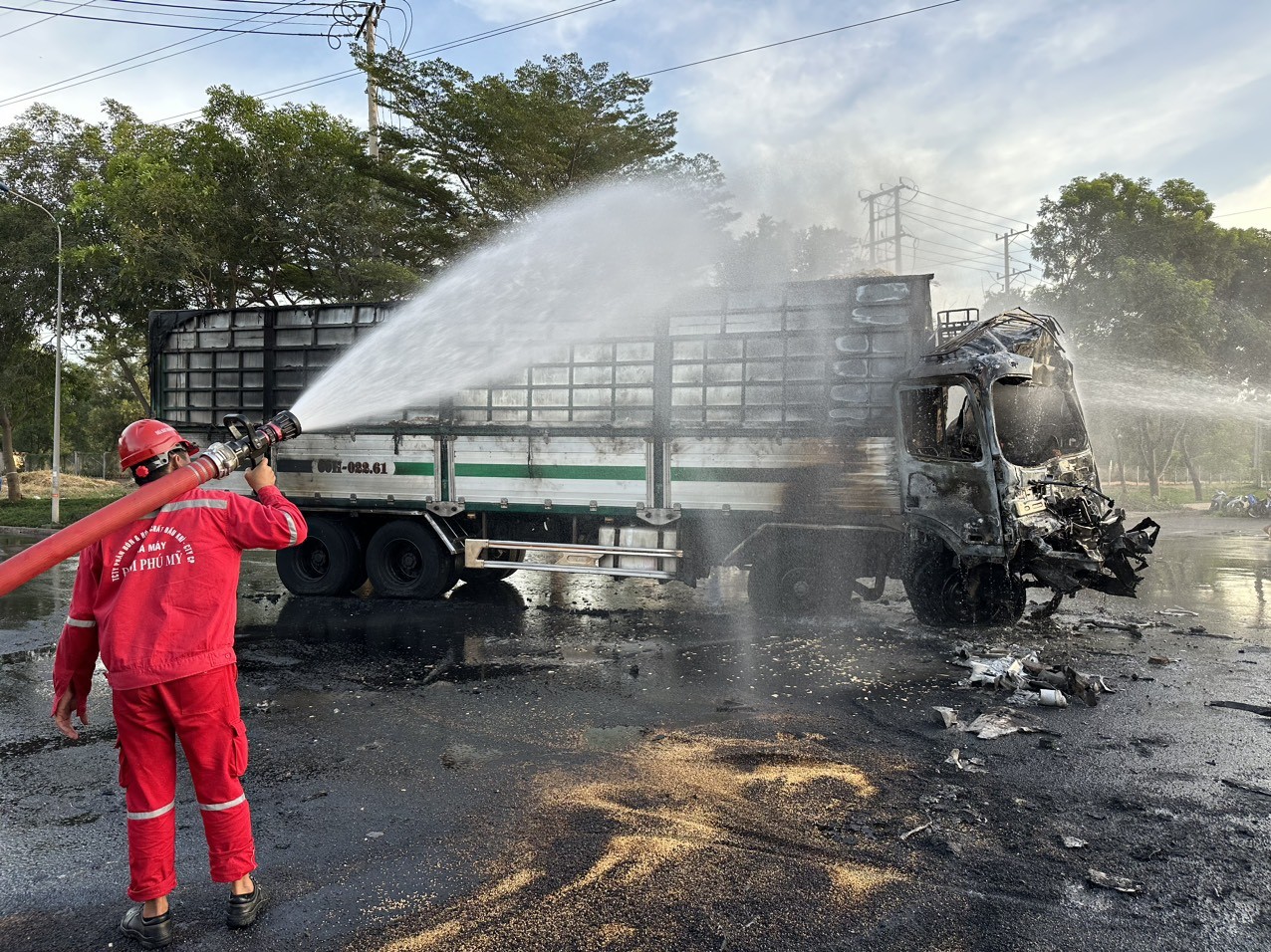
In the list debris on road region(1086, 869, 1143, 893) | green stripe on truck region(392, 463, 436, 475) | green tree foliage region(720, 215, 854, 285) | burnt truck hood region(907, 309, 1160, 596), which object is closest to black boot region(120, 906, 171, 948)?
debris on road region(1086, 869, 1143, 893)

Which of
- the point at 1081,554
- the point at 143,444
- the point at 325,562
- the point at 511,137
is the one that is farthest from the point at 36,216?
the point at 1081,554

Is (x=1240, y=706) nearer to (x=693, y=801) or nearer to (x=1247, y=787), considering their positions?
(x=1247, y=787)

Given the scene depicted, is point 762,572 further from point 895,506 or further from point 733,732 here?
point 733,732

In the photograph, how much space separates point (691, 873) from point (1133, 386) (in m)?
21.3

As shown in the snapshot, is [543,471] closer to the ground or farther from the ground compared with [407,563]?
farther from the ground

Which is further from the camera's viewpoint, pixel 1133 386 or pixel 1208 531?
pixel 1133 386

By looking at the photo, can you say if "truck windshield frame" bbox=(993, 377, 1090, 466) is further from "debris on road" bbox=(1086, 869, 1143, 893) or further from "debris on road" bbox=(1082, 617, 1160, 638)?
"debris on road" bbox=(1086, 869, 1143, 893)

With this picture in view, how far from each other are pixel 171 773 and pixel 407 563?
248 inches

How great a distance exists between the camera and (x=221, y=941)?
9.29ft

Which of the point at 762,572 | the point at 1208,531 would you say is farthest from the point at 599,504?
the point at 1208,531

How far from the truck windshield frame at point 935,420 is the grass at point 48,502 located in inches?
529

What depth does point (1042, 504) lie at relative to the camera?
660 centimetres

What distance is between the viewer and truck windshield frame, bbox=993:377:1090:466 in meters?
6.98

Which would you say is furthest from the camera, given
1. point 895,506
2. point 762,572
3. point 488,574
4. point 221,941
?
point 488,574
